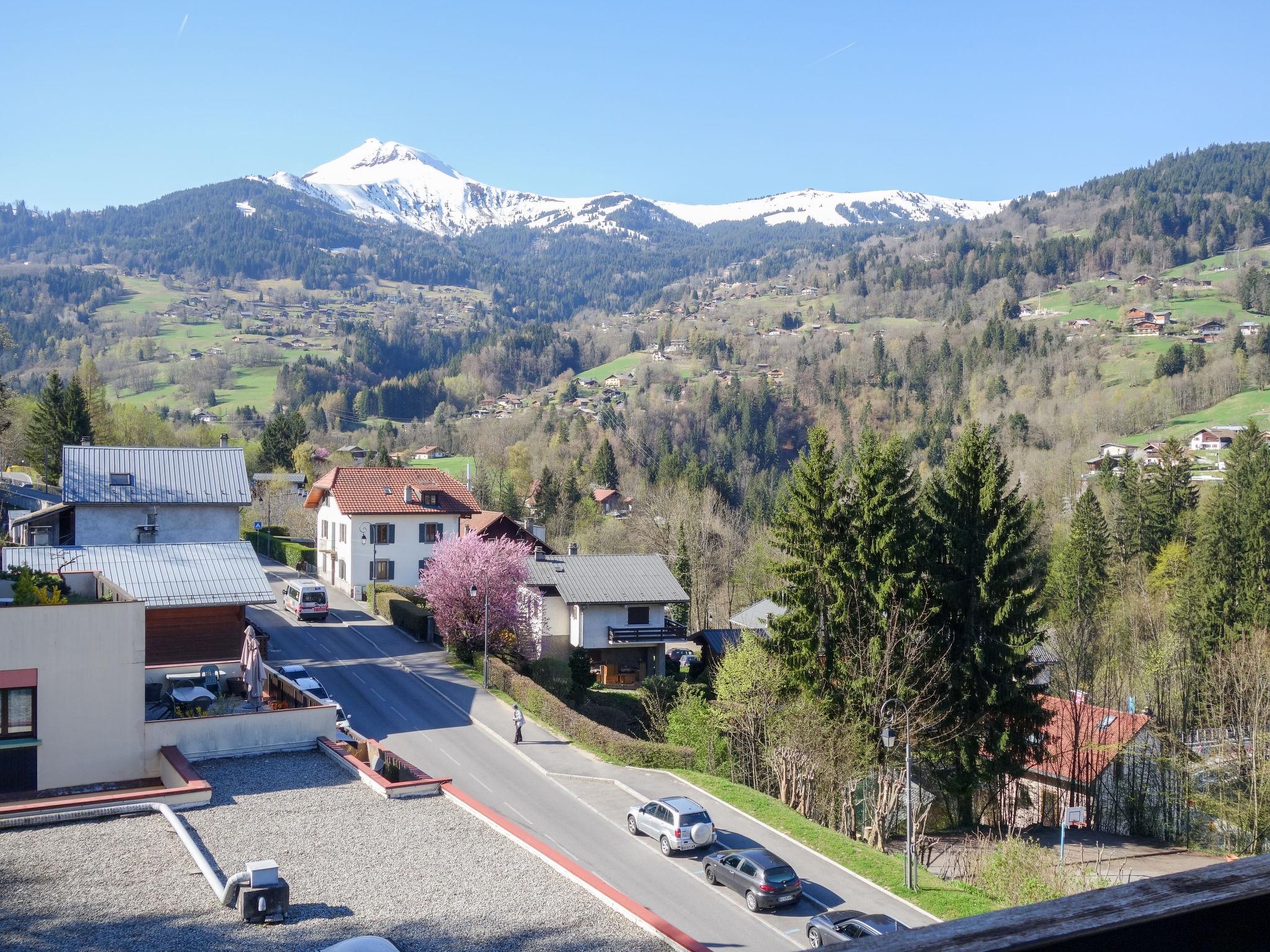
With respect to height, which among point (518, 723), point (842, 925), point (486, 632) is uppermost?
→ point (486, 632)

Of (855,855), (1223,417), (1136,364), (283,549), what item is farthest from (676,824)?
(1136,364)

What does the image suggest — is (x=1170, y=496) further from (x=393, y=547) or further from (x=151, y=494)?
(x=151, y=494)

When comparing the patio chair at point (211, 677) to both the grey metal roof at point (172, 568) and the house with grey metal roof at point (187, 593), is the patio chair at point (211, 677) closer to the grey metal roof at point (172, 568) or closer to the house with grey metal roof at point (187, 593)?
the house with grey metal roof at point (187, 593)

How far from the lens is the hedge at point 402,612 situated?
46438mm

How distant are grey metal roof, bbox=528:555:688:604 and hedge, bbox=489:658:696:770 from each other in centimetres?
887

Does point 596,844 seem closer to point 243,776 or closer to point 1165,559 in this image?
point 243,776

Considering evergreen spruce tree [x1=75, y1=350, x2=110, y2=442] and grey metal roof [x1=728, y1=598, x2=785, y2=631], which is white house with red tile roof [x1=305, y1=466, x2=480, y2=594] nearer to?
grey metal roof [x1=728, y1=598, x2=785, y2=631]

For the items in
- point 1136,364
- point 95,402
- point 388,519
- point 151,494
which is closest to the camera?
point 151,494

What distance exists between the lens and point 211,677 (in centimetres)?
2945

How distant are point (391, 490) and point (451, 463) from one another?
269ft

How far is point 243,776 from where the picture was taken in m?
20.3

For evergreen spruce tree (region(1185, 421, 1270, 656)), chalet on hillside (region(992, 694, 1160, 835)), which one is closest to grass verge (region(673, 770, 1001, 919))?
chalet on hillside (region(992, 694, 1160, 835))

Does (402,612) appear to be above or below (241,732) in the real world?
below

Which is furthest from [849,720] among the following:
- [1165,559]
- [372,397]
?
[372,397]
